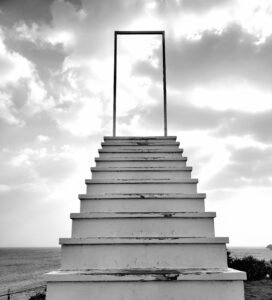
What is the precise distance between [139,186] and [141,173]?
270mm

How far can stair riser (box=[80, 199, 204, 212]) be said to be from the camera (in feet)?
9.09

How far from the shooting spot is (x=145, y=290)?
1973 mm

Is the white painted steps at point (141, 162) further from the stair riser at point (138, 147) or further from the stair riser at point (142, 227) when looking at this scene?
the stair riser at point (142, 227)

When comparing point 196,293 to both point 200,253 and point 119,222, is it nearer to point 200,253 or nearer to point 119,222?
point 200,253

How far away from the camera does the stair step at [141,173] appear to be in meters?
3.32

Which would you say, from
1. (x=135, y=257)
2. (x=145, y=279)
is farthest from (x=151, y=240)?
(x=145, y=279)

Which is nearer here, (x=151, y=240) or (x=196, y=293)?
(x=196, y=293)

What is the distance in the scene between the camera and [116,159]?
11.8ft

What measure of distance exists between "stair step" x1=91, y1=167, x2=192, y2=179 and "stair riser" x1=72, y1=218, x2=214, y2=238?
2.80ft

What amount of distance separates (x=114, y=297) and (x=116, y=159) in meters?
1.85

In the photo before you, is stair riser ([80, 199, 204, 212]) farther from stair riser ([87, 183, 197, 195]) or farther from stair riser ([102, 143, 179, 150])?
stair riser ([102, 143, 179, 150])

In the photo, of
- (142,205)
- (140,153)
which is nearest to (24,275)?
(140,153)

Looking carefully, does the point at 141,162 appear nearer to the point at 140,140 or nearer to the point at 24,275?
the point at 140,140

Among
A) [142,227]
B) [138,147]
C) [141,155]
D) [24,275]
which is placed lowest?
[24,275]
